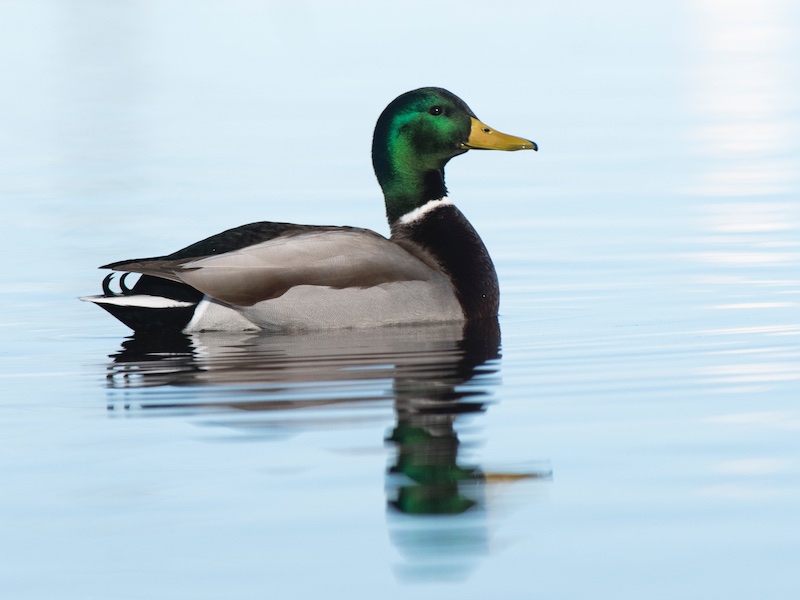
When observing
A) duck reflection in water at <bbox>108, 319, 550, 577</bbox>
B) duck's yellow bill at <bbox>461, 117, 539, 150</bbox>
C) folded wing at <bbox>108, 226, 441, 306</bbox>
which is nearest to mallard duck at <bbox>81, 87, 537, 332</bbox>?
folded wing at <bbox>108, 226, 441, 306</bbox>

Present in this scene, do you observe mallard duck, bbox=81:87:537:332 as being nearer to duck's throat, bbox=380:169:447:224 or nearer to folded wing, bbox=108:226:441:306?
folded wing, bbox=108:226:441:306

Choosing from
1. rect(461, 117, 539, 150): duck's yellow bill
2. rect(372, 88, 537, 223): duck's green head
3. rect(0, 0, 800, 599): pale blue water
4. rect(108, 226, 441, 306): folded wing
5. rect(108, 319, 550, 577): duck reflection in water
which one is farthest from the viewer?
rect(461, 117, 539, 150): duck's yellow bill

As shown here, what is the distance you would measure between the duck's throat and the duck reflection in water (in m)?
1.10

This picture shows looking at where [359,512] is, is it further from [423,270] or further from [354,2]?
[354,2]

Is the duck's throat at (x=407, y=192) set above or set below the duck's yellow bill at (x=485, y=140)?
below

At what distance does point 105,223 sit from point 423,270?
15.8ft

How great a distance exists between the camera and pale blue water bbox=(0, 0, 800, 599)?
5.20 metres

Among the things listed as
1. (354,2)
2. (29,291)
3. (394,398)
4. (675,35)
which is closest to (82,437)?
(394,398)

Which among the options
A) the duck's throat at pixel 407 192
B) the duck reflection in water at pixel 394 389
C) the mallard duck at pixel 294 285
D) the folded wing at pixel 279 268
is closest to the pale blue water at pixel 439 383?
the duck reflection in water at pixel 394 389

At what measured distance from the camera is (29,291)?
36.7ft

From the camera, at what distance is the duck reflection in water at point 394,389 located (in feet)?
18.2

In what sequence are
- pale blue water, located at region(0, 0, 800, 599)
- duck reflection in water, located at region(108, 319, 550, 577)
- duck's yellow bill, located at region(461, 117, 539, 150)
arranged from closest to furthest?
pale blue water, located at region(0, 0, 800, 599), duck reflection in water, located at region(108, 319, 550, 577), duck's yellow bill, located at region(461, 117, 539, 150)

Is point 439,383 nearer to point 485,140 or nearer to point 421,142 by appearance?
point 421,142

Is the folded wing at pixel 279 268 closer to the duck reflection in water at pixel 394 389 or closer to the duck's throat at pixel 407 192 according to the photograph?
the duck reflection in water at pixel 394 389
